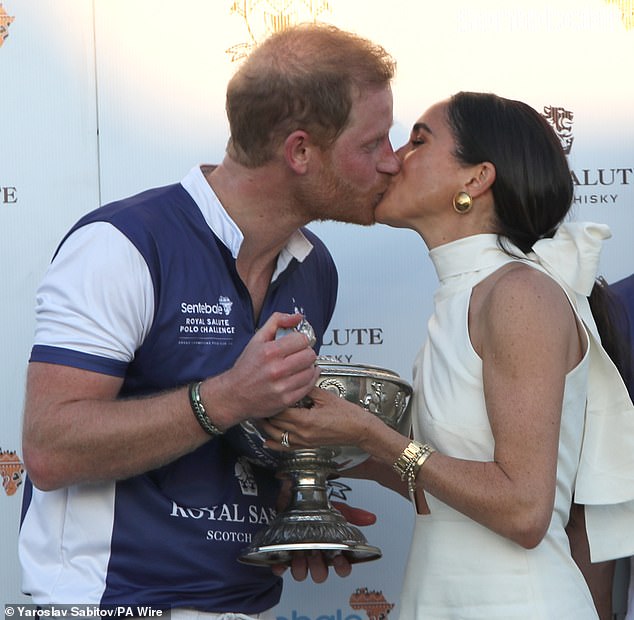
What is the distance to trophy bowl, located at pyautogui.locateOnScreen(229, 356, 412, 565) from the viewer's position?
2.38 meters

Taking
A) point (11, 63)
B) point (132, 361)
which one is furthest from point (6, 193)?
point (132, 361)

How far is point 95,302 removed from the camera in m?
2.36

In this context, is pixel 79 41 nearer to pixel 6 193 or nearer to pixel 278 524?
pixel 6 193

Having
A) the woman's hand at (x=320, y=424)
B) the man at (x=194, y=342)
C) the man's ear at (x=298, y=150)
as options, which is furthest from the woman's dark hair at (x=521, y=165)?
the woman's hand at (x=320, y=424)

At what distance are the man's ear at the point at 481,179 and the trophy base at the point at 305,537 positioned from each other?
782mm

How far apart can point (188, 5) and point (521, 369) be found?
1.69 m

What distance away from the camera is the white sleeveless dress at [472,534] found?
2342 millimetres

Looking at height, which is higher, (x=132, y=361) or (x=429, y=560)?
(x=132, y=361)

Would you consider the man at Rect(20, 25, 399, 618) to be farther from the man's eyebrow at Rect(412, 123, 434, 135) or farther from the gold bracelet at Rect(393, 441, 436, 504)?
the gold bracelet at Rect(393, 441, 436, 504)

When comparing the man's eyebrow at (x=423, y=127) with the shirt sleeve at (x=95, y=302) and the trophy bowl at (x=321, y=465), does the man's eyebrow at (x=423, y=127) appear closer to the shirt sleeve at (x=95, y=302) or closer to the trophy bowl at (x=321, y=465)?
the trophy bowl at (x=321, y=465)

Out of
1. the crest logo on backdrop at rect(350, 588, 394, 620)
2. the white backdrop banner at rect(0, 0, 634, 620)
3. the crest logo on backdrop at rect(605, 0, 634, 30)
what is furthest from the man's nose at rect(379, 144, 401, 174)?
the crest logo on backdrop at rect(350, 588, 394, 620)

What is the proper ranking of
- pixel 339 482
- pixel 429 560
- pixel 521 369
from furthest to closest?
pixel 339 482
pixel 429 560
pixel 521 369

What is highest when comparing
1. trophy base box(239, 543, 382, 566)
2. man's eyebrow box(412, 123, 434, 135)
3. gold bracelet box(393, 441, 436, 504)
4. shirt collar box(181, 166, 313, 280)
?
man's eyebrow box(412, 123, 434, 135)

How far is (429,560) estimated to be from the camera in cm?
244
